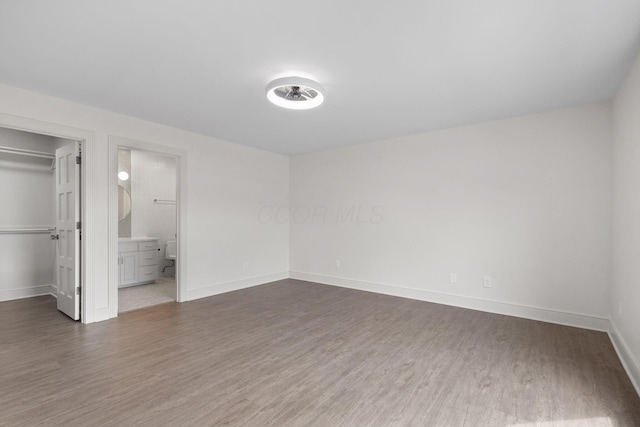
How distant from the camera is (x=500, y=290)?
3.82 m

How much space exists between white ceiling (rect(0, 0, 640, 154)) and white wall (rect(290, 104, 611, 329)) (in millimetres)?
508

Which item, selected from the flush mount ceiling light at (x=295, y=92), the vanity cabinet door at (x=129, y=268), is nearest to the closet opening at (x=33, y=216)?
the vanity cabinet door at (x=129, y=268)

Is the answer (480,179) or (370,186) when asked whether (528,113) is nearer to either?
(480,179)

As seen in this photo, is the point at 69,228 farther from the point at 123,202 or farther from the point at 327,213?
the point at 327,213

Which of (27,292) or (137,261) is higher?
(137,261)

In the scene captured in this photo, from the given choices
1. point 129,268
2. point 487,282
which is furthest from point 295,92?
point 129,268

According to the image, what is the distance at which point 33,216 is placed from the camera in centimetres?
461

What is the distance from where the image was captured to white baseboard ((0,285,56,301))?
431 centimetres

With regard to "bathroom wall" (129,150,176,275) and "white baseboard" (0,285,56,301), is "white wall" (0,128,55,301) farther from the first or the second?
"bathroom wall" (129,150,176,275)

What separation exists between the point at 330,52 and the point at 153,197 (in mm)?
5212

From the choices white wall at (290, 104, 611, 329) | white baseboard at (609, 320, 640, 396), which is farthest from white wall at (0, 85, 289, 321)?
white baseboard at (609, 320, 640, 396)

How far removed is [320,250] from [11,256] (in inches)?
182

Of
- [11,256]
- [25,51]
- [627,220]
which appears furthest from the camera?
[11,256]

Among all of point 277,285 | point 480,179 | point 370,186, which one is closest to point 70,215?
point 277,285
